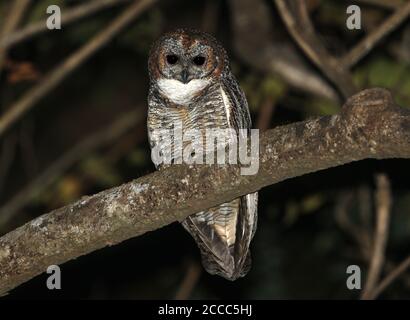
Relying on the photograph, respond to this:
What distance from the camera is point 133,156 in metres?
7.44

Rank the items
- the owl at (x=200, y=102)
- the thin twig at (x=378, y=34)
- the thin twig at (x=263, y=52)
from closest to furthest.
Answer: the owl at (x=200, y=102) < the thin twig at (x=378, y=34) < the thin twig at (x=263, y=52)

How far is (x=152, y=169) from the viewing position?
7.09 meters

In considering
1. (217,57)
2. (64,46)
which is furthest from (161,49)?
(64,46)

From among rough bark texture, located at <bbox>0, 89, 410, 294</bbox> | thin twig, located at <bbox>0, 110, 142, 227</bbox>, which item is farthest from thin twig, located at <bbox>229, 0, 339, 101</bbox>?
rough bark texture, located at <bbox>0, 89, 410, 294</bbox>

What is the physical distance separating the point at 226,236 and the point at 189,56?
1110mm

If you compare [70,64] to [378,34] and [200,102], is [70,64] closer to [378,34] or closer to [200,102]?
[200,102]

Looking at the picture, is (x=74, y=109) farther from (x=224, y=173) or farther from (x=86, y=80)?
(x=224, y=173)

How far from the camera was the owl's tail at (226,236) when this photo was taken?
4.51 metres

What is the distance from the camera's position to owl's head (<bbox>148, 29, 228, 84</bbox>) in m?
4.95

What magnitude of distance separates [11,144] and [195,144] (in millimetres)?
3299

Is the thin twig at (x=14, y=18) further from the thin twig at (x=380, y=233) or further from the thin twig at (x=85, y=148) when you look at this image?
the thin twig at (x=380, y=233)

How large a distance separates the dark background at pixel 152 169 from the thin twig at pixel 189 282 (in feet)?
0.07

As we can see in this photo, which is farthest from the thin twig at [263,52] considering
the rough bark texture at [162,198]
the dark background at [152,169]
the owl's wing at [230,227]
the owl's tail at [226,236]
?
the rough bark texture at [162,198]

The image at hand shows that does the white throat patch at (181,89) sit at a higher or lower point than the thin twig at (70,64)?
lower
